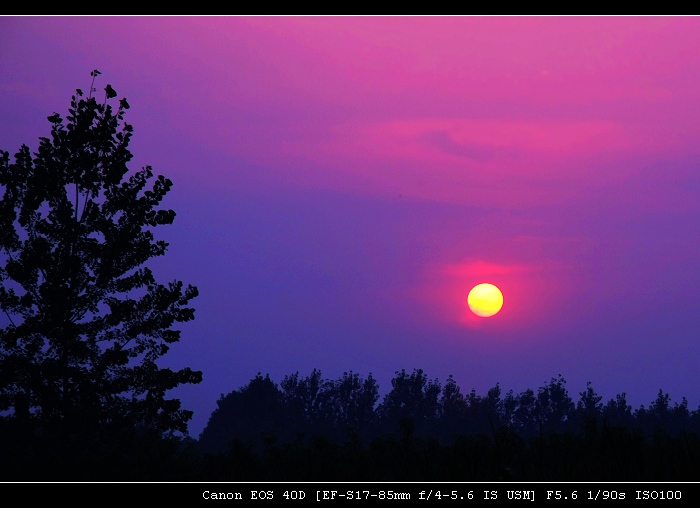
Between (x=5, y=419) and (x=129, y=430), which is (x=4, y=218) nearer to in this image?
(x=5, y=419)

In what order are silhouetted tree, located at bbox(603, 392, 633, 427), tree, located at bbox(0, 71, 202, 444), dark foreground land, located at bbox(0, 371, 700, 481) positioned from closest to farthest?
dark foreground land, located at bbox(0, 371, 700, 481) → tree, located at bbox(0, 71, 202, 444) → silhouetted tree, located at bbox(603, 392, 633, 427)

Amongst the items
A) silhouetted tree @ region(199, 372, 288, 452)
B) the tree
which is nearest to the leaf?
the tree

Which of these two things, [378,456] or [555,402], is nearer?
[378,456]

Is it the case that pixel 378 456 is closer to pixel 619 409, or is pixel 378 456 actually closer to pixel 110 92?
pixel 110 92

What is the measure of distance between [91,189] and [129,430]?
33.2 ft

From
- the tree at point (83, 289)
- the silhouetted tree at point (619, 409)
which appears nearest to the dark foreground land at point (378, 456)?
the tree at point (83, 289)

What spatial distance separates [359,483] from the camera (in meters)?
7.62

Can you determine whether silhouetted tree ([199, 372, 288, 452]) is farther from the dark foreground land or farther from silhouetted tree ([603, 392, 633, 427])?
the dark foreground land

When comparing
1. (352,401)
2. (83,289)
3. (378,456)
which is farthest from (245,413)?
(378,456)

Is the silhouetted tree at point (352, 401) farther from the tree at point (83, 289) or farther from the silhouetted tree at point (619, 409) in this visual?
the tree at point (83, 289)

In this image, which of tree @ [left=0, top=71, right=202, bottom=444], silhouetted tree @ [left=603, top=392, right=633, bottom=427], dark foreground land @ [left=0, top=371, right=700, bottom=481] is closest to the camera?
dark foreground land @ [left=0, top=371, right=700, bottom=481]

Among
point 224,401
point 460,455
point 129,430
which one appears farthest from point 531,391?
point 460,455
